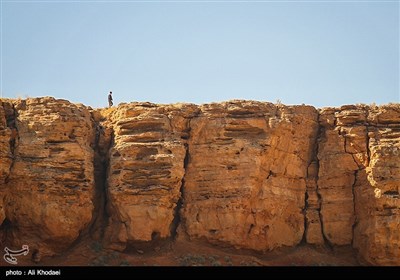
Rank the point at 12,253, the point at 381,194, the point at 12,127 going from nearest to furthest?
the point at 12,253, the point at 381,194, the point at 12,127

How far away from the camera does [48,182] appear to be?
29.3 m

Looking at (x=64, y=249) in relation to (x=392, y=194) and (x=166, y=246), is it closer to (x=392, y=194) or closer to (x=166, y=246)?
(x=166, y=246)

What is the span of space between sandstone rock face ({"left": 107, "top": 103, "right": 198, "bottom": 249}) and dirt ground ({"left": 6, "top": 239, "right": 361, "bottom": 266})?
0.60 metres

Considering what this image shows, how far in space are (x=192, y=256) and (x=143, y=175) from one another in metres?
4.03

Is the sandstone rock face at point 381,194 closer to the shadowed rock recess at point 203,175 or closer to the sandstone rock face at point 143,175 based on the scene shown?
the shadowed rock recess at point 203,175

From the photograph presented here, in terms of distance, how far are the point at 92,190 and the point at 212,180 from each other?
5204 millimetres

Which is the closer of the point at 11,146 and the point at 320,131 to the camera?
the point at 11,146

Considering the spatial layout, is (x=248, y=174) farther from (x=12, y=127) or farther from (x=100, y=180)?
(x=12, y=127)

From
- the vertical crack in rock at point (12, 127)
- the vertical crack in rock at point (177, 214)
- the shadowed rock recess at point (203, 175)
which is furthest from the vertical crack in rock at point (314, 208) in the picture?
→ the vertical crack in rock at point (12, 127)

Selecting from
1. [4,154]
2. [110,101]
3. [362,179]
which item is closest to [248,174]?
[362,179]

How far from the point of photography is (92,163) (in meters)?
30.7

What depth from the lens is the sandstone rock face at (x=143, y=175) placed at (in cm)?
2984

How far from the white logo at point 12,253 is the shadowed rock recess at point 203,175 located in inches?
12.3

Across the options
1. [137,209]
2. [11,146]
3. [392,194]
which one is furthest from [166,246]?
[392,194]
